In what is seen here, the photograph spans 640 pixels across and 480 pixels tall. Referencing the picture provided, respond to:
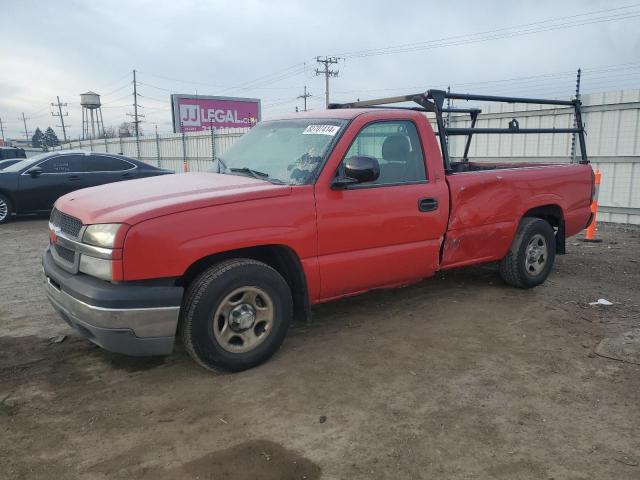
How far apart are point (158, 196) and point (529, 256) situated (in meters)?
3.96

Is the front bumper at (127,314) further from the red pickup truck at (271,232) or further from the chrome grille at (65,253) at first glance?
the chrome grille at (65,253)

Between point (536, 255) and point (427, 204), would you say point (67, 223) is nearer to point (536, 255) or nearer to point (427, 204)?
point (427, 204)

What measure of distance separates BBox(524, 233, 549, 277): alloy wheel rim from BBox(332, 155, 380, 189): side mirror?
250 centimetres

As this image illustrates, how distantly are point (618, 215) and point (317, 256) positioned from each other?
8.09 m

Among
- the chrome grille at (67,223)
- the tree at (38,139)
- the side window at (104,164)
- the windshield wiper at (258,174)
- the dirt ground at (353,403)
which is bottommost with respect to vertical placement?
the dirt ground at (353,403)

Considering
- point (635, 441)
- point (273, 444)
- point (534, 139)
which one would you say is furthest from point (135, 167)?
point (635, 441)

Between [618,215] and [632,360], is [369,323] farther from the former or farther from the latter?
[618,215]

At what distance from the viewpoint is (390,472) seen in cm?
258

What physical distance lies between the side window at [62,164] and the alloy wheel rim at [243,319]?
931 centimetres

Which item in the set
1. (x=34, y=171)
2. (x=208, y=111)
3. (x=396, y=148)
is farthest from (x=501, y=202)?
(x=208, y=111)

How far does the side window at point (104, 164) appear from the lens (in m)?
11.5

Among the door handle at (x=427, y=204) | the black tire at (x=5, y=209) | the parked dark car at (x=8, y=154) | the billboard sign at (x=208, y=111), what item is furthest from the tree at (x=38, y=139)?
the door handle at (x=427, y=204)

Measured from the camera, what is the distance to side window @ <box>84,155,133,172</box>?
11.5m

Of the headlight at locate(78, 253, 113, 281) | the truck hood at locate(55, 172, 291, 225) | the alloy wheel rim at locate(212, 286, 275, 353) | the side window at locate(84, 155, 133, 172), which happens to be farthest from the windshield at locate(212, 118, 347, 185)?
the side window at locate(84, 155, 133, 172)
